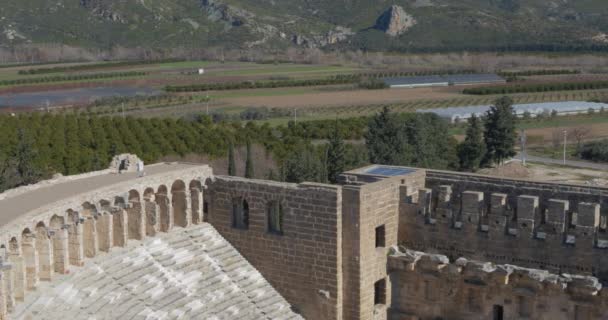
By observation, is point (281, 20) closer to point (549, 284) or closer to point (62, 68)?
point (62, 68)

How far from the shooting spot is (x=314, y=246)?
20.1 meters

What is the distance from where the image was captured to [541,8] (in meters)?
189

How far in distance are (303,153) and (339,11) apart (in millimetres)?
142226

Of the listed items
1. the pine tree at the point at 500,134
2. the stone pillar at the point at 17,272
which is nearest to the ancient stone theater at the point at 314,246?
the stone pillar at the point at 17,272

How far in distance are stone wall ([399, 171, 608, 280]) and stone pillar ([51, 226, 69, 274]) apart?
344 inches

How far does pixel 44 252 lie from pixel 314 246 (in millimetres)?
6688

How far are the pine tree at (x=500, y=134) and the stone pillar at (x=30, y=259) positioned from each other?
119 ft

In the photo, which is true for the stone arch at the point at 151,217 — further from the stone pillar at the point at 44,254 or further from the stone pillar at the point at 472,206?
the stone pillar at the point at 472,206

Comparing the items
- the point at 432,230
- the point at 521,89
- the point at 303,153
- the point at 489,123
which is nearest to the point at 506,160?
the point at 489,123

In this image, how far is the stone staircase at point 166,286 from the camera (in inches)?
659

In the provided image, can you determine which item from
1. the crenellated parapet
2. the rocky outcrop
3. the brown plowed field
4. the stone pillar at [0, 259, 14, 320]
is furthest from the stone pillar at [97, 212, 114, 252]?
the rocky outcrop

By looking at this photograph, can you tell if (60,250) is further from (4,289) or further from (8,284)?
(4,289)

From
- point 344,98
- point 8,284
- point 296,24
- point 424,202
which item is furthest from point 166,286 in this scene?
point 296,24

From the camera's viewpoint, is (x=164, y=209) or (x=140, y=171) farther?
(x=140, y=171)
